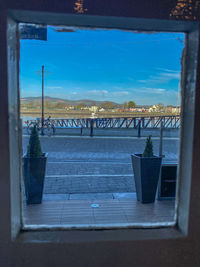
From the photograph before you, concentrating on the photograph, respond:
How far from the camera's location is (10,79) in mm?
1424

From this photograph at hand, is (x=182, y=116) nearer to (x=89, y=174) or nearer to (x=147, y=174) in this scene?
(x=147, y=174)

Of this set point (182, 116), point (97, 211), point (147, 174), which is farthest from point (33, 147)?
point (182, 116)

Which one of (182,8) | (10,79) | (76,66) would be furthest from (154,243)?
(76,66)

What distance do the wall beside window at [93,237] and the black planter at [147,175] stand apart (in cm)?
154

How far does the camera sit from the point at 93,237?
1558 mm

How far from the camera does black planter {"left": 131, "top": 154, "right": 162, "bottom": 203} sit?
3.16m

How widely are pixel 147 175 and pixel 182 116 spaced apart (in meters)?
1.75

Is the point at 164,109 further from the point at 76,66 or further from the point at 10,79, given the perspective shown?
the point at 10,79

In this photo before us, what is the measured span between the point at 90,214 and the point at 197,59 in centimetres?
214

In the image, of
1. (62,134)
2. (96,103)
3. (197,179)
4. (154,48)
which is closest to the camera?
(197,179)

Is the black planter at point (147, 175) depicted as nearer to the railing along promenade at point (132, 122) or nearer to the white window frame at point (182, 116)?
the railing along promenade at point (132, 122)

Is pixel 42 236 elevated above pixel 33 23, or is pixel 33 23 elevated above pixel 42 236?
pixel 33 23

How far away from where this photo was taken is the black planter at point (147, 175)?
10.4 feet

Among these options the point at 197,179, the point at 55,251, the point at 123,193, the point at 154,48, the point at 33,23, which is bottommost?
the point at 123,193
